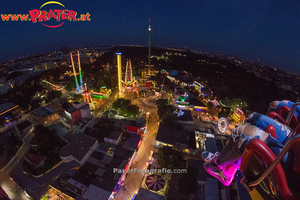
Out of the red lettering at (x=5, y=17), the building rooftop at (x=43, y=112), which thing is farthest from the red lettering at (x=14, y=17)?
the building rooftop at (x=43, y=112)

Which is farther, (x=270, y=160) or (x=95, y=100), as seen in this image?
(x=95, y=100)

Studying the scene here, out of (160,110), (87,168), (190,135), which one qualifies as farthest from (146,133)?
(87,168)

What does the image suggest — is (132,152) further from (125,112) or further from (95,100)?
(95,100)

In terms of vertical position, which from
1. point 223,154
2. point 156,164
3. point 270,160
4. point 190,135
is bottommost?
point 156,164

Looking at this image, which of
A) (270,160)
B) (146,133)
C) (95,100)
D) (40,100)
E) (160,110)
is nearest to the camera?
(270,160)

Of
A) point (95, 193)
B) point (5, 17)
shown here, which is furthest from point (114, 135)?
point (5, 17)

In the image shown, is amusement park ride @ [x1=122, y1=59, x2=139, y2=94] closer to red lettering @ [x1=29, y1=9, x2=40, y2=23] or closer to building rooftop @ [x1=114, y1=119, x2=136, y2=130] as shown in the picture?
building rooftop @ [x1=114, y1=119, x2=136, y2=130]

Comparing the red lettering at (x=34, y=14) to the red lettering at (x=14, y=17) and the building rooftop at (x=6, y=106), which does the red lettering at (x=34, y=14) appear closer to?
the red lettering at (x=14, y=17)
